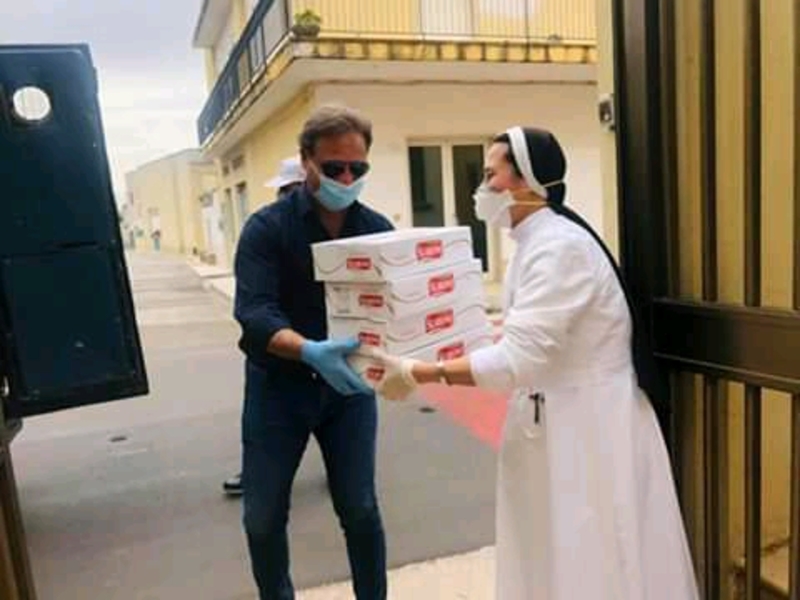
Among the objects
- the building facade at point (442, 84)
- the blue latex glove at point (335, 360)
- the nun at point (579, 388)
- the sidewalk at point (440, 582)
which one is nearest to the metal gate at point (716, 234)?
the nun at point (579, 388)

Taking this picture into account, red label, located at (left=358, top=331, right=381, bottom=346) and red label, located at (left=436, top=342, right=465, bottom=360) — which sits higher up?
red label, located at (left=358, top=331, right=381, bottom=346)

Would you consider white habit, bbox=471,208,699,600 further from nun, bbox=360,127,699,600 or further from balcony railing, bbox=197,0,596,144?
balcony railing, bbox=197,0,596,144

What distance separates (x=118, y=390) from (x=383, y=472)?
8.37 ft

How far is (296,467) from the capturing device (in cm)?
223

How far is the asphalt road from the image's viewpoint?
3176 mm

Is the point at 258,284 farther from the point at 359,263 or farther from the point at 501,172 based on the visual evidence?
the point at 501,172

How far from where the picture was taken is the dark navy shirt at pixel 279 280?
2.13 meters

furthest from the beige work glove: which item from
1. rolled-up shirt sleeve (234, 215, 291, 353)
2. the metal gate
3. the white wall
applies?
the white wall

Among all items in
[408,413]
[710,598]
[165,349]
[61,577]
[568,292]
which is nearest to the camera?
[568,292]

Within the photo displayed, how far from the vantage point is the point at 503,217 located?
6.36 ft

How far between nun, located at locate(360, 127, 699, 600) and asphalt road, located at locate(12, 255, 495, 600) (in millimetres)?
1475

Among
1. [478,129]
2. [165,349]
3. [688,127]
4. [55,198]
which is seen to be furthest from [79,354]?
[478,129]

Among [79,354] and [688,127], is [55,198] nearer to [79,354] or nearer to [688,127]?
[79,354]

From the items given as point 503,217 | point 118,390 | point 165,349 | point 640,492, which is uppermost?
point 503,217
